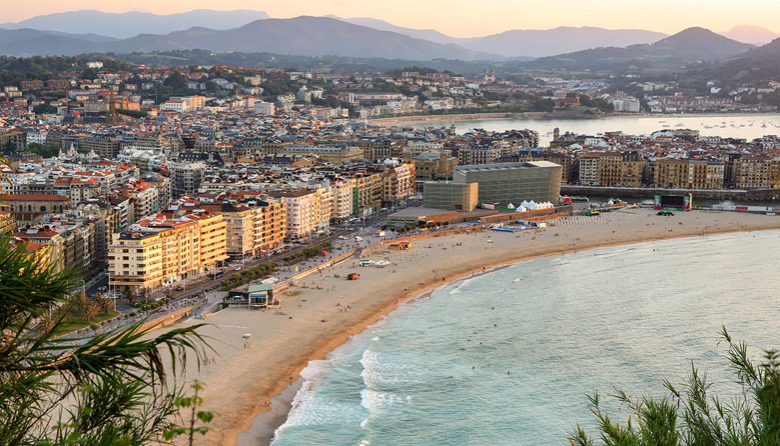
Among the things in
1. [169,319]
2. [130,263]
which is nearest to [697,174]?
[130,263]

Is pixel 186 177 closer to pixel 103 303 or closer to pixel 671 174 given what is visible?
pixel 103 303

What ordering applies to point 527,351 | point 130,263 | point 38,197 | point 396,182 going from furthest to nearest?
point 396,182 → point 38,197 → point 130,263 → point 527,351

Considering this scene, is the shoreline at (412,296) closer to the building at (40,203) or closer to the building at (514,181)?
the building at (514,181)

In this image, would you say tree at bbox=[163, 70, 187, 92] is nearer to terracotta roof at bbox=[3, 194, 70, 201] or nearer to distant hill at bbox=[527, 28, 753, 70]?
terracotta roof at bbox=[3, 194, 70, 201]

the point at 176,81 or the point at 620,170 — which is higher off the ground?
the point at 176,81

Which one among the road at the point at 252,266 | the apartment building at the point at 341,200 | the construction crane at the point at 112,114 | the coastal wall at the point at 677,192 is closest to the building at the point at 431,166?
the coastal wall at the point at 677,192

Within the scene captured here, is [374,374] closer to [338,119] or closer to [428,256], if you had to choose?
[428,256]
